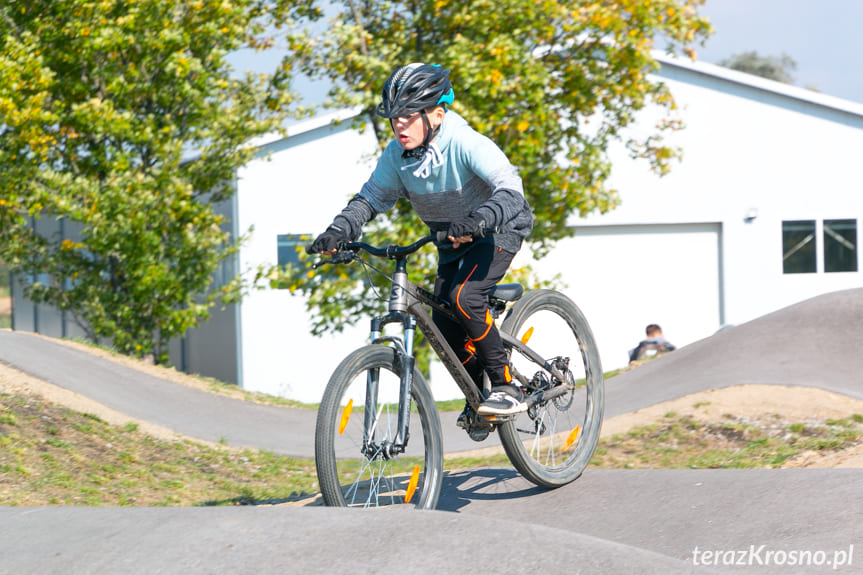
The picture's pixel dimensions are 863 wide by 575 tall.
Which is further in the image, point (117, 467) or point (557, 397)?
point (117, 467)

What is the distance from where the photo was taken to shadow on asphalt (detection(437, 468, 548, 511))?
456cm

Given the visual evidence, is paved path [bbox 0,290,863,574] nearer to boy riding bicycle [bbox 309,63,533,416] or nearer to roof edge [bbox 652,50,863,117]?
boy riding bicycle [bbox 309,63,533,416]

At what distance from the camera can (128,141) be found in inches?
459

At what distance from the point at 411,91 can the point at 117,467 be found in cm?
421

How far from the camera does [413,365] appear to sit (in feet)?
12.2

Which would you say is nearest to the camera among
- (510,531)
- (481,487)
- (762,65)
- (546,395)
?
(510,531)

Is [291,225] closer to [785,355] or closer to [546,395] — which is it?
[785,355]

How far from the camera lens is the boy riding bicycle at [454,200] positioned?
3.76 meters

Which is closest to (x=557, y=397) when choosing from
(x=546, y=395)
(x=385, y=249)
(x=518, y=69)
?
(x=546, y=395)

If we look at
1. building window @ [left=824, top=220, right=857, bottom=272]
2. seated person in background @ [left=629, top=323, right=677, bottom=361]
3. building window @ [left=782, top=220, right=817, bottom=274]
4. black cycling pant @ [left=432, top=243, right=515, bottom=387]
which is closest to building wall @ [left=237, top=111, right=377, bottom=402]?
seated person in background @ [left=629, top=323, right=677, bottom=361]

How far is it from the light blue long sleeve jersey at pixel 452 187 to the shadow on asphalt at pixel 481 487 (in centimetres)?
128

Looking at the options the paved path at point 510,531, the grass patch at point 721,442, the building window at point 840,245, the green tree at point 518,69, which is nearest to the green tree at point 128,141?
the green tree at point 518,69

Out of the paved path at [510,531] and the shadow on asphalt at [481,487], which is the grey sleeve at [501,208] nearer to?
the paved path at [510,531]

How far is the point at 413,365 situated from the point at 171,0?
873cm
